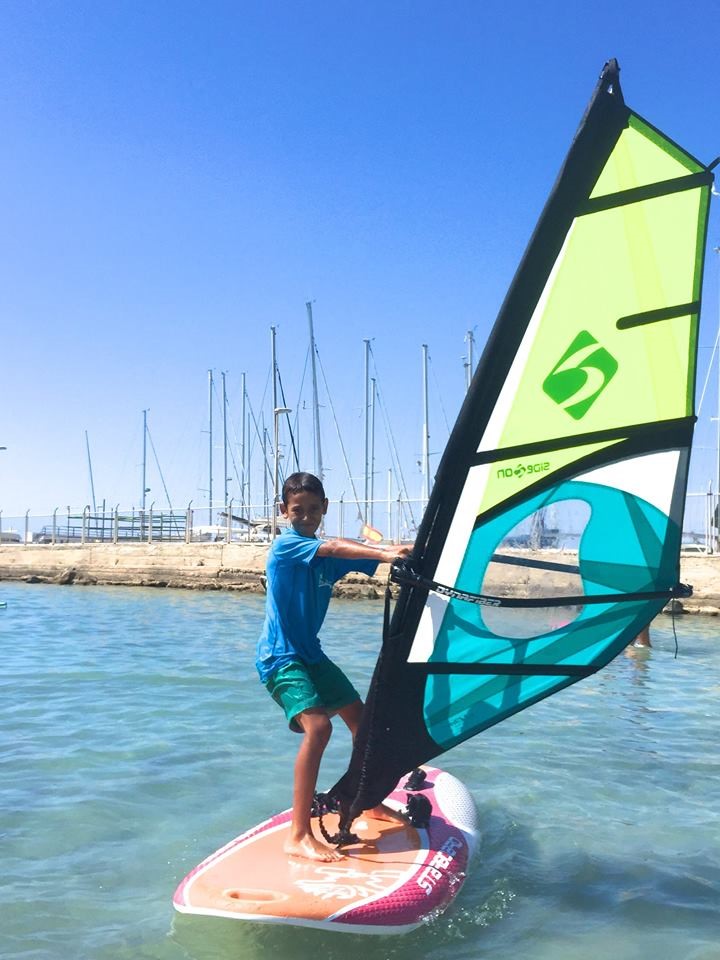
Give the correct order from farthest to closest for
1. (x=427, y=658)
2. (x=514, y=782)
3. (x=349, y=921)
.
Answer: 1. (x=514, y=782)
2. (x=427, y=658)
3. (x=349, y=921)

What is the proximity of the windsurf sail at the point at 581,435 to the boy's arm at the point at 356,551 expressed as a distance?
0.09 m

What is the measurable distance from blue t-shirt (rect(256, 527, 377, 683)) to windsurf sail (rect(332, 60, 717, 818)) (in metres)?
0.39

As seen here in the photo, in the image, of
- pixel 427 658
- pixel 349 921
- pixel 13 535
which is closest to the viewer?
pixel 349 921

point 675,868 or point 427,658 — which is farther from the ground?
point 427,658

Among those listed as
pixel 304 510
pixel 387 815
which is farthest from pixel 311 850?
pixel 304 510

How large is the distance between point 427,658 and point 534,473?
831 mm

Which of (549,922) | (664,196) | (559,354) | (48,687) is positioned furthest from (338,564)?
(48,687)

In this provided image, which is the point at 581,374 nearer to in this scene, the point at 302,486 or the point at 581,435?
the point at 581,435

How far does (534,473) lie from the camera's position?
3273mm

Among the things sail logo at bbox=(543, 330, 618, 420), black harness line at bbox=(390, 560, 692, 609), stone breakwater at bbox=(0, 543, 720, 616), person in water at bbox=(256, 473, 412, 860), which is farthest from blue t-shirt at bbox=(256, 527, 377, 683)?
stone breakwater at bbox=(0, 543, 720, 616)

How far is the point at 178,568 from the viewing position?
23.6 metres

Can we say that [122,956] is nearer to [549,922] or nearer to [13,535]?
[549,922]

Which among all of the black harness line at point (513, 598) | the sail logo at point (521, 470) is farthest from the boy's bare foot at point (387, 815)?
the sail logo at point (521, 470)

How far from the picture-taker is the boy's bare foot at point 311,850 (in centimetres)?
349
